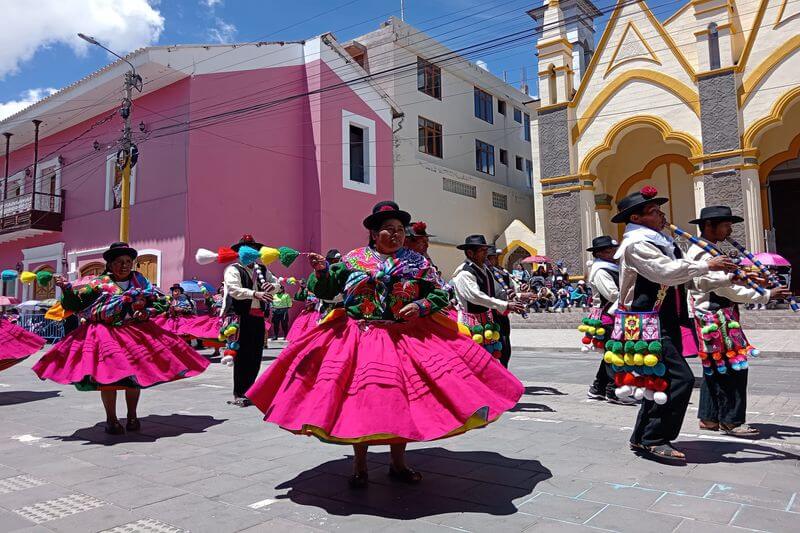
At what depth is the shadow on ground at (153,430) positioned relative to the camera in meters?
5.54

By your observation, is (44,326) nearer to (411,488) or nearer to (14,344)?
(14,344)

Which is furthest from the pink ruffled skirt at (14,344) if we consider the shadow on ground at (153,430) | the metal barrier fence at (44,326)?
the metal barrier fence at (44,326)

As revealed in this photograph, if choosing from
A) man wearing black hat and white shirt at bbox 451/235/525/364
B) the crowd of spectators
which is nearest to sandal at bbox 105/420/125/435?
man wearing black hat and white shirt at bbox 451/235/525/364

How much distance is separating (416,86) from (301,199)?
8.74 meters

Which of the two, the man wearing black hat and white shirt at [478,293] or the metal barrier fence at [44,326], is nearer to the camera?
the man wearing black hat and white shirt at [478,293]

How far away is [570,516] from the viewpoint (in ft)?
A: 10.7

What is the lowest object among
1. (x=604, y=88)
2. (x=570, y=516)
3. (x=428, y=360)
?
(x=570, y=516)

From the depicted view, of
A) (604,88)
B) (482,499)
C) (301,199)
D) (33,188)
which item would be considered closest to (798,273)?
(604,88)

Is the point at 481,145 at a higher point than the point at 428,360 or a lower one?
higher

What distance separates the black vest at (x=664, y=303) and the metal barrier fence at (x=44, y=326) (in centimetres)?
1885

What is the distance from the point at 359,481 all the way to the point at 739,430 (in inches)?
130

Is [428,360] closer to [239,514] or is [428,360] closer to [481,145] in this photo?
[239,514]

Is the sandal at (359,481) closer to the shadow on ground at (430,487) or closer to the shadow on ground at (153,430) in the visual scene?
the shadow on ground at (430,487)

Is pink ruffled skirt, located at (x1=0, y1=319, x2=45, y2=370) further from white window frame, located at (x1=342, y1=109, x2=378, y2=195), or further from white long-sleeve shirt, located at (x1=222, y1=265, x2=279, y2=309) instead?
white window frame, located at (x1=342, y1=109, x2=378, y2=195)
